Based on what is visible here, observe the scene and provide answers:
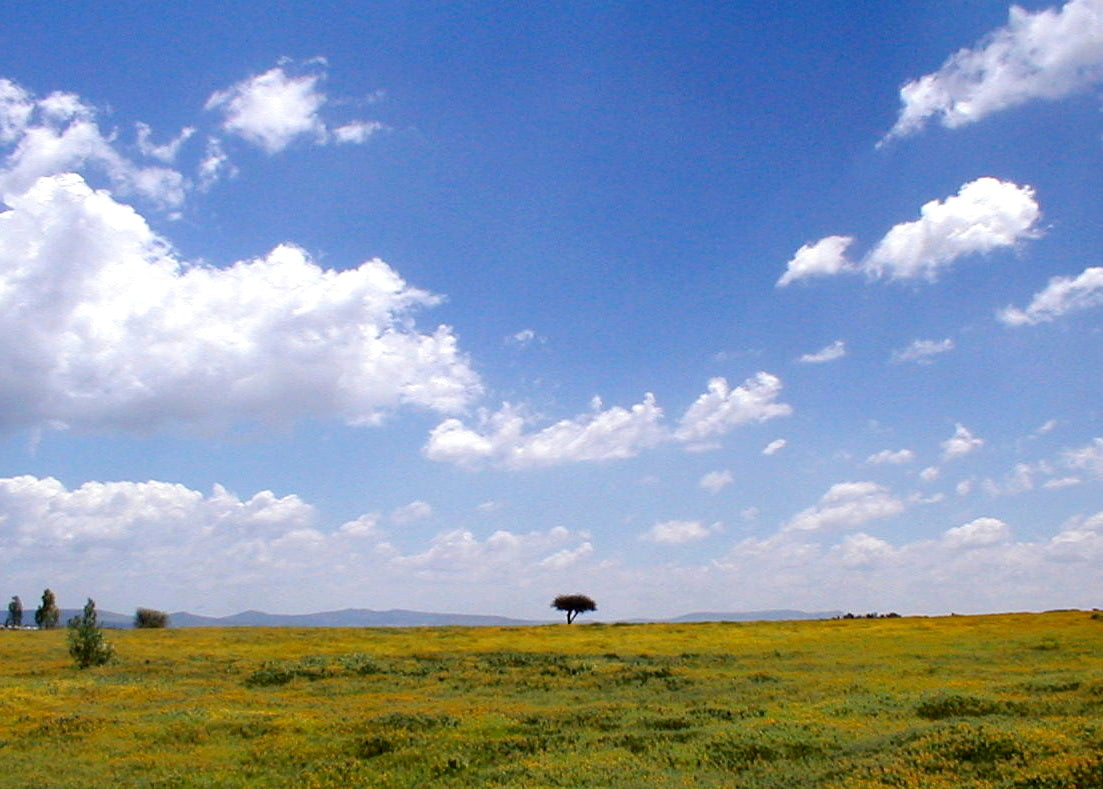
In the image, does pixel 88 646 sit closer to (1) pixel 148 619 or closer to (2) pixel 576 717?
(2) pixel 576 717

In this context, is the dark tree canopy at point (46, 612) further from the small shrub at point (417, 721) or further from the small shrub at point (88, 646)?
the small shrub at point (417, 721)

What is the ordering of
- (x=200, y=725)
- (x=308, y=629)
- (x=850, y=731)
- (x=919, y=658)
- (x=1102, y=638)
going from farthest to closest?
(x=308, y=629), (x=1102, y=638), (x=919, y=658), (x=200, y=725), (x=850, y=731)

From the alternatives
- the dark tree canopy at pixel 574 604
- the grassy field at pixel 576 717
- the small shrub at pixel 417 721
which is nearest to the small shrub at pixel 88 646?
the grassy field at pixel 576 717

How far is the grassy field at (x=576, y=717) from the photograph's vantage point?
21547 millimetres

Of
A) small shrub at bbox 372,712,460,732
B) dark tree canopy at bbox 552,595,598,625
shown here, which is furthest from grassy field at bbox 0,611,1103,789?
dark tree canopy at bbox 552,595,598,625

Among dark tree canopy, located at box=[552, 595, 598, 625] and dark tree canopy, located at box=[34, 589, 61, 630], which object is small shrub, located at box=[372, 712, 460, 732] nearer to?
dark tree canopy, located at box=[552, 595, 598, 625]

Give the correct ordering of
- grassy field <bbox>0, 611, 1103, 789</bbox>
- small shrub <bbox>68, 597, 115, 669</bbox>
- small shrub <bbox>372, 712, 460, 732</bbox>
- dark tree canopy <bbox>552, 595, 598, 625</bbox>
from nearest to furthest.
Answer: grassy field <bbox>0, 611, 1103, 789</bbox> < small shrub <bbox>372, 712, 460, 732</bbox> < small shrub <bbox>68, 597, 115, 669</bbox> < dark tree canopy <bbox>552, 595, 598, 625</bbox>

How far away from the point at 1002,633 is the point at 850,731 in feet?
153

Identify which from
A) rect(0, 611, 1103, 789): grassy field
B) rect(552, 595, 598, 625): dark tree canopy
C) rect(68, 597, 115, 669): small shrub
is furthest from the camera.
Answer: rect(552, 595, 598, 625): dark tree canopy

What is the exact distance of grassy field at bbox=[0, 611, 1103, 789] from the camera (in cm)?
2155

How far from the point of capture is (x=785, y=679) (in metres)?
41.3

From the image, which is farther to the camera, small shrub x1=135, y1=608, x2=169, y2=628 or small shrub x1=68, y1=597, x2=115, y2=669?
small shrub x1=135, y1=608, x2=169, y2=628

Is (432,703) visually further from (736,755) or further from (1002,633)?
(1002,633)

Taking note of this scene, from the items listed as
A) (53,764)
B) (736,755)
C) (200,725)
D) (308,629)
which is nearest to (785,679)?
(736,755)
